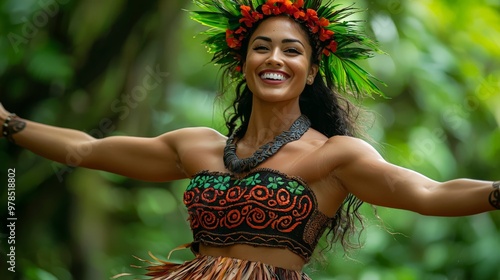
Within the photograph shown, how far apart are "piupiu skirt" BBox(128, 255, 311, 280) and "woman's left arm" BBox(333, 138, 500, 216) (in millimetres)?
348

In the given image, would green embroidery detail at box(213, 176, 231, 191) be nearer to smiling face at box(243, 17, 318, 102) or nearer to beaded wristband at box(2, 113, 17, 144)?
smiling face at box(243, 17, 318, 102)

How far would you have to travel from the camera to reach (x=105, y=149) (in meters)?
4.27

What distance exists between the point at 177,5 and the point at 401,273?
1.68 meters

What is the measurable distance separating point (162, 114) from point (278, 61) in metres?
2.02

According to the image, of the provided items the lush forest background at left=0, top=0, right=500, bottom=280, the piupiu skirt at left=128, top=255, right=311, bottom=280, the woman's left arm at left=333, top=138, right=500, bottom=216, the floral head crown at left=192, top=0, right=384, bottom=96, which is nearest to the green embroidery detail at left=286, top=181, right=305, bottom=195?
the woman's left arm at left=333, top=138, right=500, bottom=216

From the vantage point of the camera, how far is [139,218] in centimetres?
602

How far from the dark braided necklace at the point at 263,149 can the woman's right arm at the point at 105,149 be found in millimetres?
261

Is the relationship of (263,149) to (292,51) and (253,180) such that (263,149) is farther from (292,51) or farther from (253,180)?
(292,51)

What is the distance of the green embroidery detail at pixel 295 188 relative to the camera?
3.88 m

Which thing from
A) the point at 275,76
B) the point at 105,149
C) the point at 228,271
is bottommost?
the point at 228,271

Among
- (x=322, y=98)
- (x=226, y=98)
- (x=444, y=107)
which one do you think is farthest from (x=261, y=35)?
(x=444, y=107)

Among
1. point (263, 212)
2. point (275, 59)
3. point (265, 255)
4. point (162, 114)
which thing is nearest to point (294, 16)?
point (275, 59)

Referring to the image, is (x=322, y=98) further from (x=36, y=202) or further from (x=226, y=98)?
(x=36, y=202)

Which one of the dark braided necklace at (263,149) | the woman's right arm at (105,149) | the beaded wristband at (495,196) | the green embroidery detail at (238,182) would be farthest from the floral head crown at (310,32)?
the beaded wristband at (495,196)
